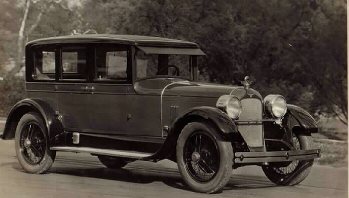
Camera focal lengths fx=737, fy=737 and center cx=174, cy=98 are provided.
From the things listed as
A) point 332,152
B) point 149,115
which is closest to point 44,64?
point 149,115

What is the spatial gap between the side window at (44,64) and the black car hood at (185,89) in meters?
1.00

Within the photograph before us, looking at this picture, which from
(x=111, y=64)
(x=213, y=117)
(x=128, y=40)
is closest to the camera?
(x=213, y=117)

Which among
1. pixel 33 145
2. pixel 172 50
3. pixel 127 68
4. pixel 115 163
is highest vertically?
pixel 172 50

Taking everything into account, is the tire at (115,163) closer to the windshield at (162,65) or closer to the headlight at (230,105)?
the windshield at (162,65)

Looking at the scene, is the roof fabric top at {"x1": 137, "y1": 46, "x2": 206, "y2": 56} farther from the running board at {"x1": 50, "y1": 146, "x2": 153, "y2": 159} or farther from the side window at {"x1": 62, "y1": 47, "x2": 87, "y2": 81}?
the running board at {"x1": 50, "y1": 146, "x2": 153, "y2": 159}

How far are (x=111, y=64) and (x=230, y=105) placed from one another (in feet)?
4.07

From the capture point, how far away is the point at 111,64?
611 cm

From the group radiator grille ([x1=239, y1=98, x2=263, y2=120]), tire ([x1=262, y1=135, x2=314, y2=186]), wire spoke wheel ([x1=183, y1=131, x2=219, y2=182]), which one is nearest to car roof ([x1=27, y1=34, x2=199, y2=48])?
radiator grille ([x1=239, y1=98, x2=263, y2=120])

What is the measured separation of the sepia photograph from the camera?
5.29m

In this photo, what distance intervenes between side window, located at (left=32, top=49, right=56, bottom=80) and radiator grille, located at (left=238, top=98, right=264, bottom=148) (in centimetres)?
187

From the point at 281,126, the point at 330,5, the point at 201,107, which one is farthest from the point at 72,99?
the point at 330,5

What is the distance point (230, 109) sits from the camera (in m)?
5.36

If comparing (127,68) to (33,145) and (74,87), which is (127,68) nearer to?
(74,87)

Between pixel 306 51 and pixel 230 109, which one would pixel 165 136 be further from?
pixel 306 51
